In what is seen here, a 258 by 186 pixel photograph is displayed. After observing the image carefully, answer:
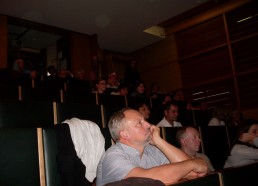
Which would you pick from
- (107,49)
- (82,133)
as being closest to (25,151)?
(82,133)

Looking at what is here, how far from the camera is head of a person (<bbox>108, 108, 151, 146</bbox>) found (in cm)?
77

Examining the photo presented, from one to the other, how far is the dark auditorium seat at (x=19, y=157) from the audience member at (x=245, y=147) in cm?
88

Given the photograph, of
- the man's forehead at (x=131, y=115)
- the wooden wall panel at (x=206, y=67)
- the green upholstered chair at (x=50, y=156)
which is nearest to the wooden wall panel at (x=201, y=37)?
the wooden wall panel at (x=206, y=67)

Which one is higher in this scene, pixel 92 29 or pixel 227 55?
pixel 92 29

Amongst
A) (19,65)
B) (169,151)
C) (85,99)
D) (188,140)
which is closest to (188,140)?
(188,140)

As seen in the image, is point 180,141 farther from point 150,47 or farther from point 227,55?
point 150,47

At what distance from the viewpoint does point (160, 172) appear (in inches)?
24.0

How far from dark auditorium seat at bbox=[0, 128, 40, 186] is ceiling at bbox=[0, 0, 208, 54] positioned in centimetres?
193

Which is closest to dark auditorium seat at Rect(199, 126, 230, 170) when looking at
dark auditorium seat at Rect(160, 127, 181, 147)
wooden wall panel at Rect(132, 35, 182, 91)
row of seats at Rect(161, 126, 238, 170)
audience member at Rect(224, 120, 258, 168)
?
row of seats at Rect(161, 126, 238, 170)

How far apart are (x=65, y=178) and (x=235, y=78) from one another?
2.51 meters

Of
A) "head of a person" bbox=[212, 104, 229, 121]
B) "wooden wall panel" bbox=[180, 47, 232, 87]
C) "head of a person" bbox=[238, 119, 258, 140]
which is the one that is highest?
"wooden wall panel" bbox=[180, 47, 232, 87]

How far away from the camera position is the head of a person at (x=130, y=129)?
770 millimetres

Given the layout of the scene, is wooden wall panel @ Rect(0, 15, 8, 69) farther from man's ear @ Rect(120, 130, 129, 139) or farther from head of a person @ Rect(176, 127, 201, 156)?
man's ear @ Rect(120, 130, 129, 139)

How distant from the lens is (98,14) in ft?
8.91
